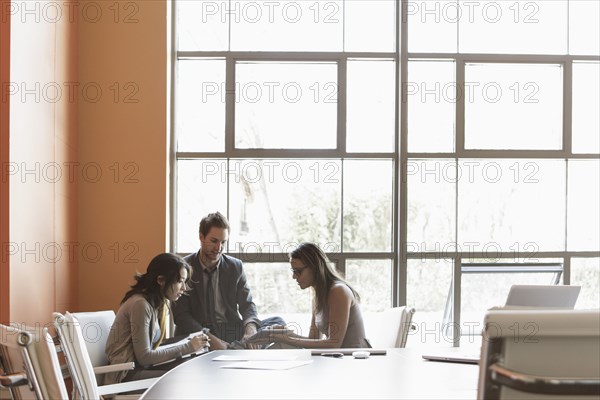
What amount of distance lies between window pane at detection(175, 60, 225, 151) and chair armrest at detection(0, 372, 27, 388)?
4.06 m

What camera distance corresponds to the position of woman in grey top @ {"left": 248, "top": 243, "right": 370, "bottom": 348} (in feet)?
15.6

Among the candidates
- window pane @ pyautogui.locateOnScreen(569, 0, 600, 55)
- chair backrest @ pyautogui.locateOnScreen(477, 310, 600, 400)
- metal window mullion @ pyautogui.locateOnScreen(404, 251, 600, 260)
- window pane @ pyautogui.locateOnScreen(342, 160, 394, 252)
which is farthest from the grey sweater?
window pane @ pyautogui.locateOnScreen(569, 0, 600, 55)

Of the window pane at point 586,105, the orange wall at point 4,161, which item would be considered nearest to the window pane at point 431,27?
the window pane at point 586,105

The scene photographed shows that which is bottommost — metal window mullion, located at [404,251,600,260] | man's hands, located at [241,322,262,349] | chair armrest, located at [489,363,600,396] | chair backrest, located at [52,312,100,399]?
man's hands, located at [241,322,262,349]

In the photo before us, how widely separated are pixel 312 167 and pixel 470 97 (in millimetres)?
1341

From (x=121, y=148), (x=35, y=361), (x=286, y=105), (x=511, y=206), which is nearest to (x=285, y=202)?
(x=286, y=105)

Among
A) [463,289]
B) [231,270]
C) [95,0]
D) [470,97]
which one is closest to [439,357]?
[231,270]

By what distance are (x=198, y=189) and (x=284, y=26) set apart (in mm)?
1419

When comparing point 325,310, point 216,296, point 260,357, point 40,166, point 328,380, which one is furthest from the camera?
point 216,296

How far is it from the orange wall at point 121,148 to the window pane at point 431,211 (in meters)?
1.89

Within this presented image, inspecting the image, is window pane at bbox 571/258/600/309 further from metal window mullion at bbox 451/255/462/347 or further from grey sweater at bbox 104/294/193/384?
grey sweater at bbox 104/294/193/384

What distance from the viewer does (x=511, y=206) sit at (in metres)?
6.45

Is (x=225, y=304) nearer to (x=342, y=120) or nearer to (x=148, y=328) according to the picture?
(x=148, y=328)

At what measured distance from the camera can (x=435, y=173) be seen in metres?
6.39
